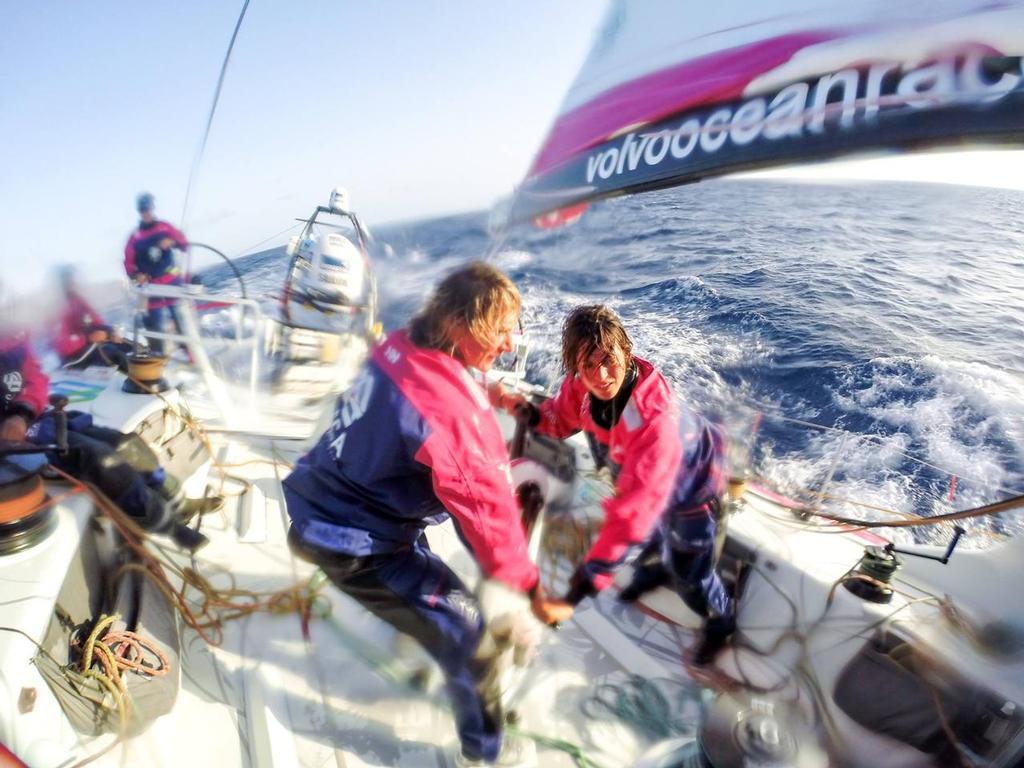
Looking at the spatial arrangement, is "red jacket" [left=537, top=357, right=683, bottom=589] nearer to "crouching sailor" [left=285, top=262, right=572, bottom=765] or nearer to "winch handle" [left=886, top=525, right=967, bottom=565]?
"crouching sailor" [left=285, top=262, right=572, bottom=765]

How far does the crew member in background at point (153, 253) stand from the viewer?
949mm

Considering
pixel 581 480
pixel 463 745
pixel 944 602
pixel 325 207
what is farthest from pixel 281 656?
pixel 944 602

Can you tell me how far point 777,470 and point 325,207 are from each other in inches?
76.4

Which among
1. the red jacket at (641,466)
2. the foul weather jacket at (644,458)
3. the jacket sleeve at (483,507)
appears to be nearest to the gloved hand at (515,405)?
the foul weather jacket at (644,458)

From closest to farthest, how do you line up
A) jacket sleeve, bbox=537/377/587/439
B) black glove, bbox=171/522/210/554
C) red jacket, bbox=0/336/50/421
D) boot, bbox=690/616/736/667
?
red jacket, bbox=0/336/50/421
jacket sleeve, bbox=537/377/587/439
black glove, bbox=171/522/210/554
boot, bbox=690/616/736/667

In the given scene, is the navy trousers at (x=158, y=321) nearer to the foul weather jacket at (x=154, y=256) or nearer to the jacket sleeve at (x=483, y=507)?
the foul weather jacket at (x=154, y=256)

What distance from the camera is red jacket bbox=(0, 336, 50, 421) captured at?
0.89 metres

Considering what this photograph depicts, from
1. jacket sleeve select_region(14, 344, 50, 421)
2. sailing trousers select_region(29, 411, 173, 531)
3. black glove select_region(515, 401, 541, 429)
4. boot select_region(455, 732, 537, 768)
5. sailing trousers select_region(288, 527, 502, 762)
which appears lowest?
boot select_region(455, 732, 537, 768)

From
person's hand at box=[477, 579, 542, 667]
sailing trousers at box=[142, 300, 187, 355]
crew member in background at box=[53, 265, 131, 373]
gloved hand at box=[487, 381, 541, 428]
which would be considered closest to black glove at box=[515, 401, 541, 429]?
gloved hand at box=[487, 381, 541, 428]

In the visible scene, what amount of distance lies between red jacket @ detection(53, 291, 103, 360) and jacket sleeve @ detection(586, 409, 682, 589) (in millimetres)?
1087

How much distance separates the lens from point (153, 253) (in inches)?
37.6

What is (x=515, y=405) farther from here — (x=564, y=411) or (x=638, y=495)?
(x=638, y=495)

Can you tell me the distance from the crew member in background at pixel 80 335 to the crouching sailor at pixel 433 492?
52cm

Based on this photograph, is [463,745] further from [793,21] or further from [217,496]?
[793,21]
